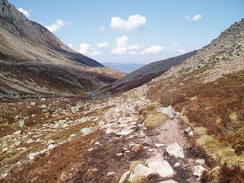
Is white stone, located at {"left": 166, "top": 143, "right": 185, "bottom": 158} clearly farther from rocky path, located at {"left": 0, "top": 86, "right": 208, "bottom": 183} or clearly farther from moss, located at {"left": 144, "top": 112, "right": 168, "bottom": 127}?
moss, located at {"left": 144, "top": 112, "right": 168, "bottom": 127}

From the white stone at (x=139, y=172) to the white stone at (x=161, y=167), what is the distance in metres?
0.31

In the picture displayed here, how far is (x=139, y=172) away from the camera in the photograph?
9.81m

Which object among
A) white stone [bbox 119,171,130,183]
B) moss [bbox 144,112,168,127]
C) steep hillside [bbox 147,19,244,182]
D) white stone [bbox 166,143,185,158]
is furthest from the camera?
moss [bbox 144,112,168,127]

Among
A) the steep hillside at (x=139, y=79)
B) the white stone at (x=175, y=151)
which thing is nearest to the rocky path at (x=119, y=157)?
the white stone at (x=175, y=151)

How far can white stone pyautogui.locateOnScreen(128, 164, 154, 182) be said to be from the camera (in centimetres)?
956

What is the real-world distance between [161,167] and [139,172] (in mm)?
1136

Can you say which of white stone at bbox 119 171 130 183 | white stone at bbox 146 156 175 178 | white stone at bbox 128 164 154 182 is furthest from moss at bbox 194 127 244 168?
white stone at bbox 119 171 130 183

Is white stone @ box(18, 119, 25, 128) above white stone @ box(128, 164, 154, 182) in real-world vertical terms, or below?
below

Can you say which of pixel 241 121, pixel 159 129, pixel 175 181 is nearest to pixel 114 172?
pixel 175 181

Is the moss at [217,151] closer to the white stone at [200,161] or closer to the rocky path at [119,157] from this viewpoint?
the white stone at [200,161]

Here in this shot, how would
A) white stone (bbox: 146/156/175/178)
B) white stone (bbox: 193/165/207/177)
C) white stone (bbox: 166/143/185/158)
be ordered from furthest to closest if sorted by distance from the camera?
white stone (bbox: 166/143/185/158)
white stone (bbox: 146/156/175/178)
white stone (bbox: 193/165/207/177)

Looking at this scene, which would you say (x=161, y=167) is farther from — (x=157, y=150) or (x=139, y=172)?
(x=157, y=150)

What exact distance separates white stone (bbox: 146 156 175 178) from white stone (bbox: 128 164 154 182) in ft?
1.02

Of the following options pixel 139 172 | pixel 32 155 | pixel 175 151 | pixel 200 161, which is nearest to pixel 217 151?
pixel 200 161
